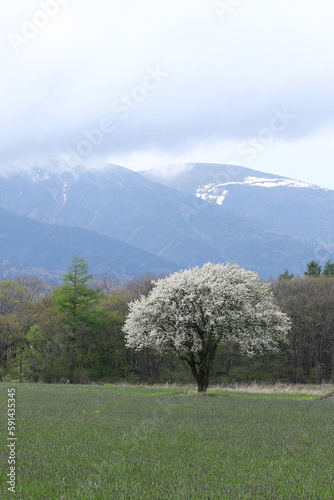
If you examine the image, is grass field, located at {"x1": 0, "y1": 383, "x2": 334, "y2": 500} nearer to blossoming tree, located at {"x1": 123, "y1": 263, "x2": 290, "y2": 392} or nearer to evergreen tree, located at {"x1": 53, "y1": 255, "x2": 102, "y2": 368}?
blossoming tree, located at {"x1": 123, "y1": 263, "x2": 290, "y2": 392}

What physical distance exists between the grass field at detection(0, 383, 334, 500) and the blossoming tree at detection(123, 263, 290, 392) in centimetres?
1845

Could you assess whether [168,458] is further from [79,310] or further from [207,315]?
[79,310]

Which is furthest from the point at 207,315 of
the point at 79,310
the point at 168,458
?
the point at 79,310

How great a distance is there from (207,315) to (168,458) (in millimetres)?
25319

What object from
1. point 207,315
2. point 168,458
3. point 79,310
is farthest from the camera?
point 79,310

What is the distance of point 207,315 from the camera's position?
34594mm

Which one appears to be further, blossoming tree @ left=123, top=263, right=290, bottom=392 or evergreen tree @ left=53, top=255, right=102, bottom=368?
evergreen tree @ left=53, top=255, right=102, bottom=368

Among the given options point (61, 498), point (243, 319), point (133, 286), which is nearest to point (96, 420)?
point (61, 498)

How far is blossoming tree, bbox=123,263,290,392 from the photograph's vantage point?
34688 millimetres

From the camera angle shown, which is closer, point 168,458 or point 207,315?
point 168,458

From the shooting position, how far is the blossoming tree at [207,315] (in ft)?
114

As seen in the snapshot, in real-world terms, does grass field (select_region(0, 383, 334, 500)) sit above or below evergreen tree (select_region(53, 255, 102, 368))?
below

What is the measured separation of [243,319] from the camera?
113ft

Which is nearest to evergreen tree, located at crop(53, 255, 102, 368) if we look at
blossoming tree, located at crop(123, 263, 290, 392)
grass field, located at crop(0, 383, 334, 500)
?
blossoming tree, located at crop(123, 263, 290, 392)
